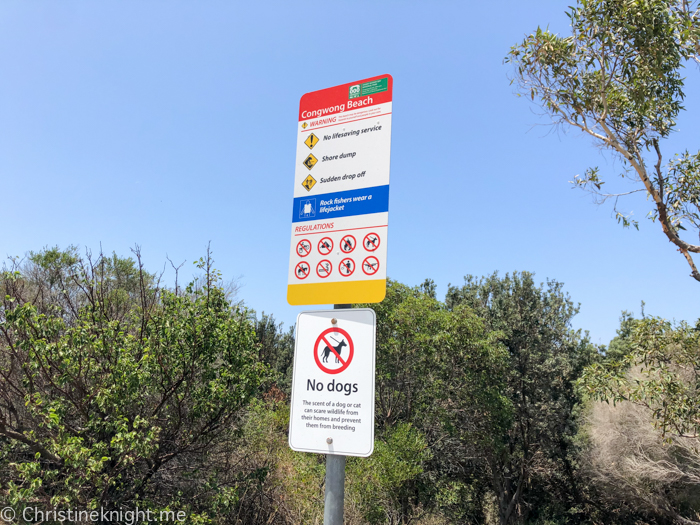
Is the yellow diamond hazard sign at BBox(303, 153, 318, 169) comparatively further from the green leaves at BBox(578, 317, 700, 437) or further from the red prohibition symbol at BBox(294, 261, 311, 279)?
the green leaves at BBox(578, 317, 700, 437)

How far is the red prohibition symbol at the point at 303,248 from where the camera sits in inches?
86.5

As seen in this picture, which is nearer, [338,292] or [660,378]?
[338,292]

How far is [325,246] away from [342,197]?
0.25 metres

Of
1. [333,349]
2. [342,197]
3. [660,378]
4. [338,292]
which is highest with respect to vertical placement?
[342,197]

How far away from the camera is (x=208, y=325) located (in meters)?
7.28

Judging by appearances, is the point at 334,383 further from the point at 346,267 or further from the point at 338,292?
the point at 346,267

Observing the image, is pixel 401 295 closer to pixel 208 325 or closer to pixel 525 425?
pixel 525 425

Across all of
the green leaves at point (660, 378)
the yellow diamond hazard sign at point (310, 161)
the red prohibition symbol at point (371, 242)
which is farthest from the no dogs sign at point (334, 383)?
the green leaves at point (660, 378)

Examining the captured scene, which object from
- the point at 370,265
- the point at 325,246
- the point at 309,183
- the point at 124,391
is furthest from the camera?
the point at 124,391

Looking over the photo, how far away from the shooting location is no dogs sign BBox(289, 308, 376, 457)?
1904 millimetres

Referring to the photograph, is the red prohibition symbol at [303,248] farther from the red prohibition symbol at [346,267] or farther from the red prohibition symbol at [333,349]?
the red prohibition symbol at [333,349]

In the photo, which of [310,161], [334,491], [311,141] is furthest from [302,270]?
[334,491]

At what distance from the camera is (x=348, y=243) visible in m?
2.10

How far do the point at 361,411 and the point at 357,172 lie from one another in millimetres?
1086
